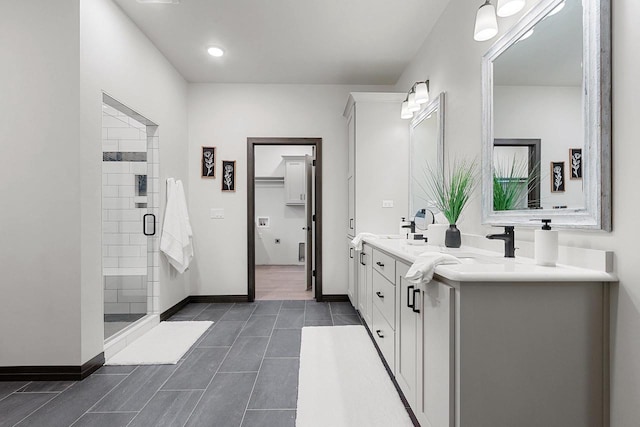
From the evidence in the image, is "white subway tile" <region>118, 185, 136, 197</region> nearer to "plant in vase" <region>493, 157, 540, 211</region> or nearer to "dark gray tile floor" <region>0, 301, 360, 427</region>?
"dark gray tile floor" <region>0, 301, 360, 427</region>

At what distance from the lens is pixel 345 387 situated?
1.96 metres

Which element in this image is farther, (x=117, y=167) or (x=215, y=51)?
(x=117, y=167)

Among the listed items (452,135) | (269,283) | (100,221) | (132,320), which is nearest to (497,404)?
(452,135)

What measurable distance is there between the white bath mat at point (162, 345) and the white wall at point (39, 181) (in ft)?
1.50

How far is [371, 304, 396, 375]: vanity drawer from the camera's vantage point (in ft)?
6.42

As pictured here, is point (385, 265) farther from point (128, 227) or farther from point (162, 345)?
point (128, 227)

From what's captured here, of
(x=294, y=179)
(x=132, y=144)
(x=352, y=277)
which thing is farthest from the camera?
(x=294, y=179)

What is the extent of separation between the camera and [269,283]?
500 cm

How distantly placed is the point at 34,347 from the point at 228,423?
4.69 feet

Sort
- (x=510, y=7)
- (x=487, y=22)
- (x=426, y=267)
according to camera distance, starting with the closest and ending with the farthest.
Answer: (x=426, y=267)
(x=510, y=7)
(x=487, y=22)

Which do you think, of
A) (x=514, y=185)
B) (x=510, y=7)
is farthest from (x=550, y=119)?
(x=510, y=7)

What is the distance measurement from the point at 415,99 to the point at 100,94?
2.42 metres

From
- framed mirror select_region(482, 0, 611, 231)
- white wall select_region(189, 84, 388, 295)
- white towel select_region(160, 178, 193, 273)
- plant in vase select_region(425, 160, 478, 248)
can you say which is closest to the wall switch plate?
white wall select_region(189, 84, 388, 295)

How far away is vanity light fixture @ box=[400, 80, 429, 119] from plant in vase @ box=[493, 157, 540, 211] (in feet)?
→ 3.92
